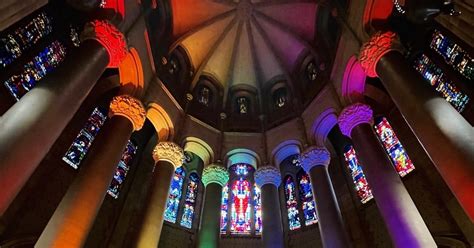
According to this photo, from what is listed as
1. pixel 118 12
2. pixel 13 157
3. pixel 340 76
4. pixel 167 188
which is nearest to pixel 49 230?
pixel 13 157

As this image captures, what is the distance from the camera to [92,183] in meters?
6.32

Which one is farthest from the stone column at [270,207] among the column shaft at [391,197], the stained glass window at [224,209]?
the column shaft at [391,197]

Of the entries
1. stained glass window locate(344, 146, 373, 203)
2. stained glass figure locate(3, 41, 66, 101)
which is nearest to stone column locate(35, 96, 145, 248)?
stained glass figure locate(3, 41, 66, 101)

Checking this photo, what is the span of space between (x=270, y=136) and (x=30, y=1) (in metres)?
8.32

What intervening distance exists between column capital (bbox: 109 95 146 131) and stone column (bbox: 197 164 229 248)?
3050mm

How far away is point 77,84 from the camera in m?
5.95

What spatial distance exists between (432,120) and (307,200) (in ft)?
22.8

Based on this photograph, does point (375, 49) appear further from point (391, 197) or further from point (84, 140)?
point (84, 140)

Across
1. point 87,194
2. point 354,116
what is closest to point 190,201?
point 87,194

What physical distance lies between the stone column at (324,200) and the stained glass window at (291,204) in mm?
2711

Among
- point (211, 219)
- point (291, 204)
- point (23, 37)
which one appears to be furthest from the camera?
point (291, 204)

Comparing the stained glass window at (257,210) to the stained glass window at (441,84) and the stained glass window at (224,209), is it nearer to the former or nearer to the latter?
the stained glass window at (224,209)

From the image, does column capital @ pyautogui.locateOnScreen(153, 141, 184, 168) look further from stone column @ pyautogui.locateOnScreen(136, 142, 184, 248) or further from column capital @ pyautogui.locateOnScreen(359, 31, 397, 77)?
column capital @ pyautogui.locateOnScreen(359, 31, 397, 77)

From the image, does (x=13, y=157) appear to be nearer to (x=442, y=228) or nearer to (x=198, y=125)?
(x=198, y=125)
